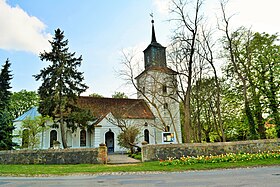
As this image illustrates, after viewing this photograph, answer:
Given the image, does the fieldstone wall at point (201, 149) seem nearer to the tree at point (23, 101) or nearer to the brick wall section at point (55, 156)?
the brick wall section at point (55, 156)

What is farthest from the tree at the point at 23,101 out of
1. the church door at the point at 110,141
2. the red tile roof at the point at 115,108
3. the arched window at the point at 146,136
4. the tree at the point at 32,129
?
the arched window at the point at 146,136

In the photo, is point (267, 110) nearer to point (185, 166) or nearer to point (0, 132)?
point (185, 166)

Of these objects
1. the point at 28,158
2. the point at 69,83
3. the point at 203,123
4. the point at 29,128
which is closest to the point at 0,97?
the point at 29,128

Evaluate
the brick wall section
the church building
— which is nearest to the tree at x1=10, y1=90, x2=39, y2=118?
the church building

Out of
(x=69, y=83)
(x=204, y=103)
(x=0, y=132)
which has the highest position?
(x=69, y=83)

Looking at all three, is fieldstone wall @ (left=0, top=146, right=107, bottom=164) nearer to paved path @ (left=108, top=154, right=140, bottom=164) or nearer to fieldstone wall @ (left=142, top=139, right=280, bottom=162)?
paved path @ (left=108, top=154, right=140, bottom=164)

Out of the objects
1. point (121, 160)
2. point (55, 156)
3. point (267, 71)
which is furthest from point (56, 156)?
point (267, 71)

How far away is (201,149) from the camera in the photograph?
627 inches

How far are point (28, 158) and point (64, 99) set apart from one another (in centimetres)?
808

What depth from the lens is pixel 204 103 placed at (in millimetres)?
29547

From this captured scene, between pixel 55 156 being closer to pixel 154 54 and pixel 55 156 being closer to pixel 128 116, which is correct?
pixel 128 116

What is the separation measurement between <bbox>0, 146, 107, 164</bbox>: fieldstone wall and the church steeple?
1814 cm

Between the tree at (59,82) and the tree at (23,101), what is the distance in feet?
70.8

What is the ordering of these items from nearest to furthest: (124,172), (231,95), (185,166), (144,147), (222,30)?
(124,172)
(185,166)
(144,147)
(222,30)
(231,95)
